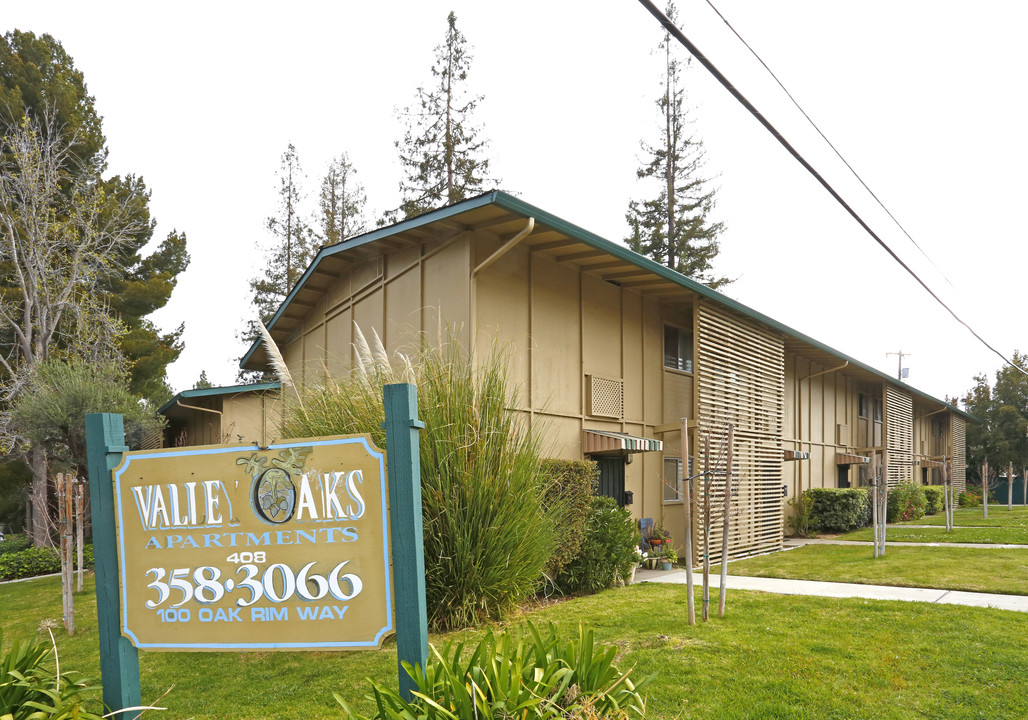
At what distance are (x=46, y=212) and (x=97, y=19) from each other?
12.6m

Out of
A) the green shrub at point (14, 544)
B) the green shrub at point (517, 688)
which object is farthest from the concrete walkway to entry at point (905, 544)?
the green shrub at point (14, 544)

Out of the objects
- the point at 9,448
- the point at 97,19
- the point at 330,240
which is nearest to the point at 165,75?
the point at 97,19

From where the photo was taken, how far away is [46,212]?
60.1ft

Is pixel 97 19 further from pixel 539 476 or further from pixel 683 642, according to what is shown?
pixel 683 642

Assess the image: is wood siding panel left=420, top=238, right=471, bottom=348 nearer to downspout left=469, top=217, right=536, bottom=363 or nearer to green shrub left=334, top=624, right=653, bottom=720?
downspout left=469, top=217, right=536, bottom=363

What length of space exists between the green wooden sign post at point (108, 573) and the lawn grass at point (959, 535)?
15982 mm

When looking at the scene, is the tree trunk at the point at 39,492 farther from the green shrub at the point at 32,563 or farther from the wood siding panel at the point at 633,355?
the wood siding panel at the point at 633,355

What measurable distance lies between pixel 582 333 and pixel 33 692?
859cm

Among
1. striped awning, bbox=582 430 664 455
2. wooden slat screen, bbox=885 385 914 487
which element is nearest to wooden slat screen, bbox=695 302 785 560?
striped awning, bbox=582 430 664 455

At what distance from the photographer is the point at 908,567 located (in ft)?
36.9

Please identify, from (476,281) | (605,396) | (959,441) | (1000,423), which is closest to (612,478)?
(605,396)

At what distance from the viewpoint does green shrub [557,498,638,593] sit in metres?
9.42

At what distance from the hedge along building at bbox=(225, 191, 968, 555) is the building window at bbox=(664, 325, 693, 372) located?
0.03 metres

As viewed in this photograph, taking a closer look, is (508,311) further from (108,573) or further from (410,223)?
(108,573)
